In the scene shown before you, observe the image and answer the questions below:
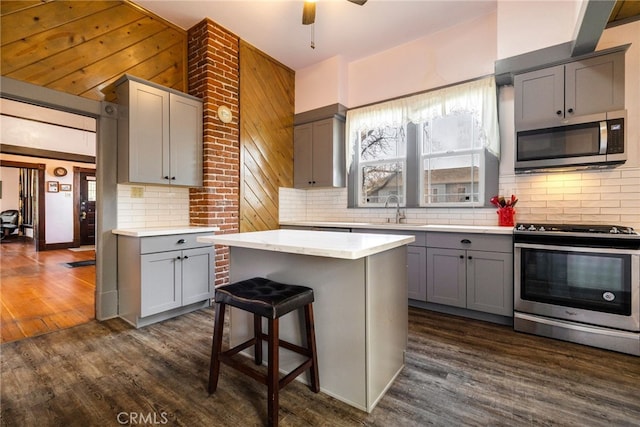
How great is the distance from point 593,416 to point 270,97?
14.5ft

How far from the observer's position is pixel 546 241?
8.10 ft

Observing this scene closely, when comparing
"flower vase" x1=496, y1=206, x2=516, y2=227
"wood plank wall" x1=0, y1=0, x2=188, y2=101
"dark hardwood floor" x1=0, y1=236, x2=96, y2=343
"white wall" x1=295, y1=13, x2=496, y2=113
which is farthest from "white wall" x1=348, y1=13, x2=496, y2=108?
"dark hardwood floor" x1=0, y1=236, x2=96, y2=343

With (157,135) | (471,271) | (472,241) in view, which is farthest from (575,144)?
(157,135)

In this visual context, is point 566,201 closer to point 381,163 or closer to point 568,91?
point 568,91

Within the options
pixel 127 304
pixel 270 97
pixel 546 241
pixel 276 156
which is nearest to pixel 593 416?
pixel 546 241

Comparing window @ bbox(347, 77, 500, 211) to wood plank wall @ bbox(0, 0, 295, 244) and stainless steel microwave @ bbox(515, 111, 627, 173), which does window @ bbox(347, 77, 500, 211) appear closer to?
stainless steel microwave @ bbox(515, 111, 627, 173)

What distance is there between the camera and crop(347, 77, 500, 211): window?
3266mm

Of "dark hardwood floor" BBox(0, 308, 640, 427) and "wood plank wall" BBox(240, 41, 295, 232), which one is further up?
Answer: "wood plank wall" BBox(240, 41, 295, 232)

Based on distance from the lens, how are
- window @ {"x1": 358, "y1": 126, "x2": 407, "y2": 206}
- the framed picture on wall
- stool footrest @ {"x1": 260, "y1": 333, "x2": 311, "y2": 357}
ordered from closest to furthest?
stool footrest @ {"x1": 260, "y1": 333, "x2": 311, "y2": 357} < window @ {"x1": 358, "y1": 126, "x2": 407, "y2": 206} < the framed picture on wall

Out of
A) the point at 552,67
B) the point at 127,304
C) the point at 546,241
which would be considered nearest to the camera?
the point at 546,241

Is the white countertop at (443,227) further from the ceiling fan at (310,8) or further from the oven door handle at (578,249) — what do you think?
the ceiling fan at (310,8)

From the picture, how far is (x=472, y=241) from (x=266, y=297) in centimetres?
220

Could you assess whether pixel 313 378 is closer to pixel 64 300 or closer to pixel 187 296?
pixel 187 296

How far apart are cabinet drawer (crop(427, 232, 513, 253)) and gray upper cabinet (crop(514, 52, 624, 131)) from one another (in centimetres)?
110
